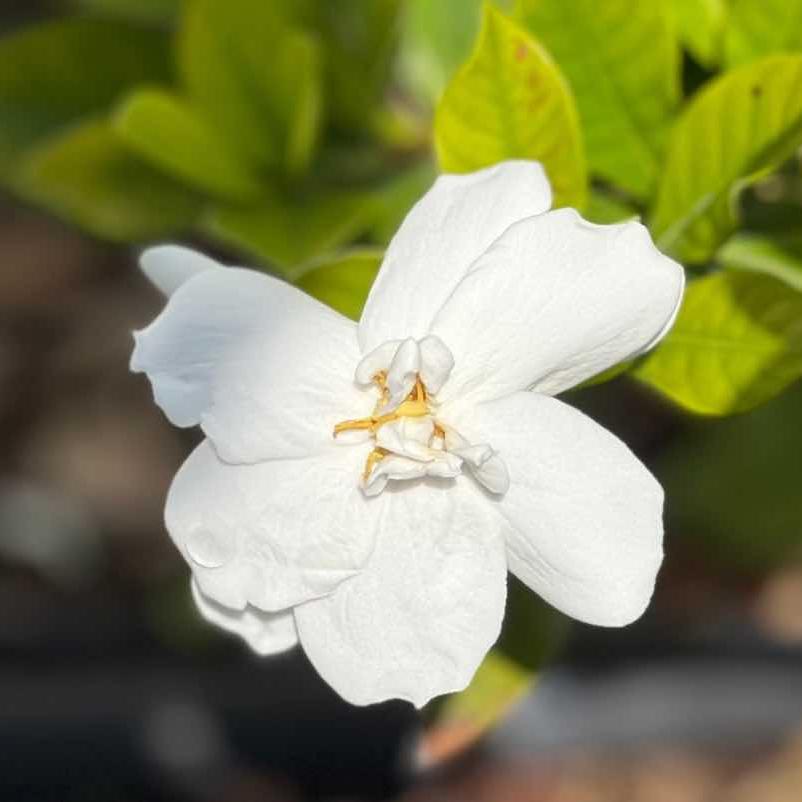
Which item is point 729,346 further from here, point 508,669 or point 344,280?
point 508,669

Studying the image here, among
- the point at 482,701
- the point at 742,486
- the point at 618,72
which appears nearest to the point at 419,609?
the point at 482,701

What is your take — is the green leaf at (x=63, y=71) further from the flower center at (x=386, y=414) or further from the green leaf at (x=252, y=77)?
the flower center at (x=386, y=414)

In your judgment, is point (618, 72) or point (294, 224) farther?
point (294, 224)

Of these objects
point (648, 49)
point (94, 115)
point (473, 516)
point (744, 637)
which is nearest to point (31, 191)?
point (94, 115)

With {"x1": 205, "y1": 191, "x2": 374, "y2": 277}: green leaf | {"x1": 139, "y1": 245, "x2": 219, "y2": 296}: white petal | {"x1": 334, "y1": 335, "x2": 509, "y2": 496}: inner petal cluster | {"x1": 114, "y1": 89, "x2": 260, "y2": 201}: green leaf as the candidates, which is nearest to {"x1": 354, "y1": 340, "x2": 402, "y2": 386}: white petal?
{"x1": 334, "y1": 335, "x2": 509, "y2": 496}: inner petal cluster

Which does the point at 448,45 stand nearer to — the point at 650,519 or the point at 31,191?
the point at 31,191

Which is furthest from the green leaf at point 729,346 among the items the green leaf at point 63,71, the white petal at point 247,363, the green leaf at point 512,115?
the green leaf at point 63,71
